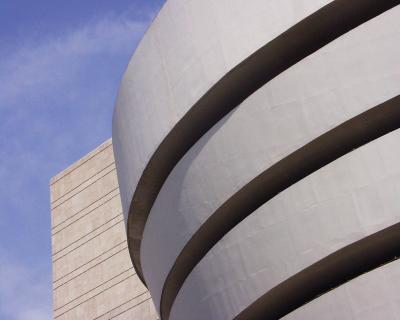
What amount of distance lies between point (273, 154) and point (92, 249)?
1873 cm

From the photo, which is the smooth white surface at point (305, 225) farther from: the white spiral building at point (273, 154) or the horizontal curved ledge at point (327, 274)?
the horizontal curved ledge at point (327, 274)

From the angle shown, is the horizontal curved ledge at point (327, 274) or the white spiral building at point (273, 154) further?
the horizontal curved ledge at point (327, 274)

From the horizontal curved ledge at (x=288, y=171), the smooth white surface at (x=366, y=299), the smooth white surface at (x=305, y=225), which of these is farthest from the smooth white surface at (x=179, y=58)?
the smooth white surface at (x=366, y=299)

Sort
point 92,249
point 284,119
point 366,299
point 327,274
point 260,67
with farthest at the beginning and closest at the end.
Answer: point 92,249, point 260,67, point 327,274, point 284,119, point 366,299

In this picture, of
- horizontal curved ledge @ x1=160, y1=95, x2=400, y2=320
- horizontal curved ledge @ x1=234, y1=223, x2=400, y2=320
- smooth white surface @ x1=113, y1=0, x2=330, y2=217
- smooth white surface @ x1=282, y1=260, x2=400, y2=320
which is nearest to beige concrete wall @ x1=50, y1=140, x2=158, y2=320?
smooth white surface @ x1=113, y1=0, x2=330, y2=217

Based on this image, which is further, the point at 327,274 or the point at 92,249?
the point at 92,249

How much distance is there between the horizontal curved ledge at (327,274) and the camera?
675 inches

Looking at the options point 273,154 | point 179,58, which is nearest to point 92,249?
point 179,58

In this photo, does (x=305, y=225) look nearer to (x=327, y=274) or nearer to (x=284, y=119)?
(x=327, y=274)

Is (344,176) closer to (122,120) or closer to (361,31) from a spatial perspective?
(361,31)

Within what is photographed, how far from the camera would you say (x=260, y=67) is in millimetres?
19188

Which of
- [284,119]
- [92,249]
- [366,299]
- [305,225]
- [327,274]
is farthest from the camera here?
[92,249]

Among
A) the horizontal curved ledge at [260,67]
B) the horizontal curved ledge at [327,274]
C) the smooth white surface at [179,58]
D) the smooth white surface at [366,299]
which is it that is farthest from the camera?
the smooth white surface at [179,58]

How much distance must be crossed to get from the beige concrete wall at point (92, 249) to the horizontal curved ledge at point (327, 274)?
12.5 meters
